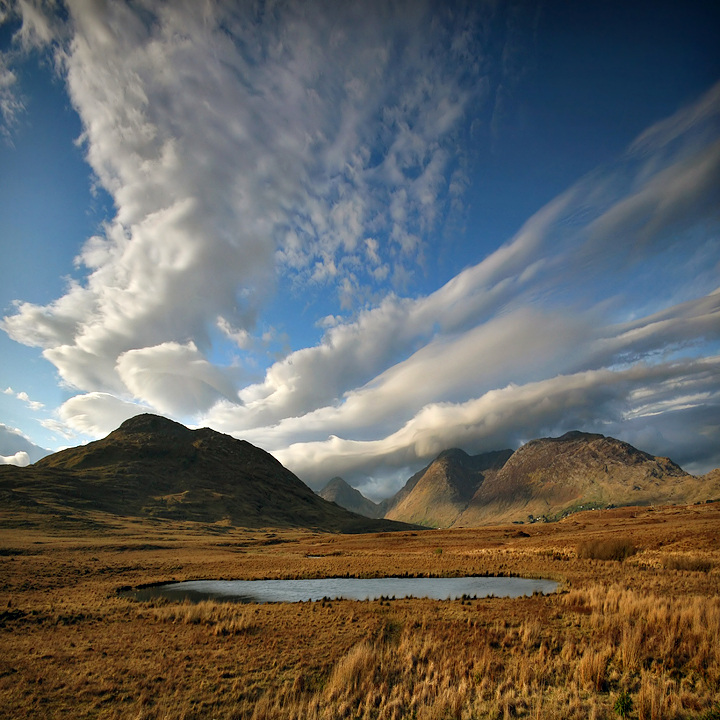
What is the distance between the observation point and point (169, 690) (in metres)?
13.3

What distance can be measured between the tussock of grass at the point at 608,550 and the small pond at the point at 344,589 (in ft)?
49.3

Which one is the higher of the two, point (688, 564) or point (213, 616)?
point (688, 564)

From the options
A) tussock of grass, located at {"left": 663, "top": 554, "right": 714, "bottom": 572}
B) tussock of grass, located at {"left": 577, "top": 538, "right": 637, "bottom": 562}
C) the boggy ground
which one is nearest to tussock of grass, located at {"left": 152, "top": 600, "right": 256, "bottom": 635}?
the boggy ground

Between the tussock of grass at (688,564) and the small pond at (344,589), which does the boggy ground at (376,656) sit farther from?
the small pond at (344,589)

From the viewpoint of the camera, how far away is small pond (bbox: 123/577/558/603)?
30591 millimetres

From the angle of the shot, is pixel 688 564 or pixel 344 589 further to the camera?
pixel 344 589

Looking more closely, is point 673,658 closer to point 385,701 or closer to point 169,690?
point 385,701

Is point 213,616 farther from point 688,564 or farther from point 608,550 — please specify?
point 608,550

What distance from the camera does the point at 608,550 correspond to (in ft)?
148

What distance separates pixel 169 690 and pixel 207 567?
46.0m

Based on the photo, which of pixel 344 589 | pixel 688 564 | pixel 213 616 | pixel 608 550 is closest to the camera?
pixel 213 616

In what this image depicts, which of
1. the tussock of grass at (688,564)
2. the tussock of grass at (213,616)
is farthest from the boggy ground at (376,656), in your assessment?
the tussock of grass at (688,564)

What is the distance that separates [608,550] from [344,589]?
3127 centimetres

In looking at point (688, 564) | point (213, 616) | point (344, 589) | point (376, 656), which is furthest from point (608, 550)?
point (213, 616)
